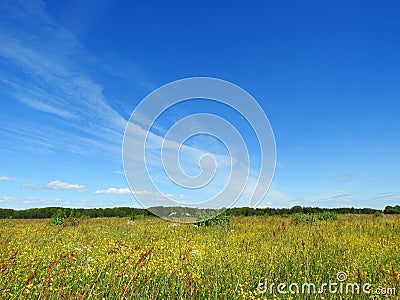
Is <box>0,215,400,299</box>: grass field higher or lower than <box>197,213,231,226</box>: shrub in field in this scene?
lower

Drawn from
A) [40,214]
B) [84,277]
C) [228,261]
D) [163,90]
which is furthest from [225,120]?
[40,214]

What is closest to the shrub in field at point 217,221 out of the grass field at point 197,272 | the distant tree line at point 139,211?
the grass field at point 197,272

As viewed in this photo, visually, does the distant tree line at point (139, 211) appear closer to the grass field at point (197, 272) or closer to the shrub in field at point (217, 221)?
the shrub in field at point (217, 221)

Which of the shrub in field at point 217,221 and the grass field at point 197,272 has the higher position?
the shrub in field at point 217,221

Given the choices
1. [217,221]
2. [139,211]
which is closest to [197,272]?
[217,221]

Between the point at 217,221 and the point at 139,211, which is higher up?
the point at 139,211

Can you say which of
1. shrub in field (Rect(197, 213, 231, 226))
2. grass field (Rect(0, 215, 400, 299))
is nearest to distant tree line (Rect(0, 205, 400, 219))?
shrub in field (Rect(197, 213, 231, 226))

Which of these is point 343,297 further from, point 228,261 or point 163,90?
point 163,90

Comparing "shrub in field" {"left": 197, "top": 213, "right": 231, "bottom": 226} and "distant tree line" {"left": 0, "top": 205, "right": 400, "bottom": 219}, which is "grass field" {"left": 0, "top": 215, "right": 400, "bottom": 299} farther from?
"distant tree line" {"left": 0, "top": 205, "right": 400, "bottom": 219}

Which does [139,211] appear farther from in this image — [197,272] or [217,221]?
[197,272]

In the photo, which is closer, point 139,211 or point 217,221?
point 217,221

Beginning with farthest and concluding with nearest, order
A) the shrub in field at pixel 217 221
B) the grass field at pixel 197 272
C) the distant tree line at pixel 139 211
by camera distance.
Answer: the distant tree line at pixel 139 211
the shrub in field at pixel 217 221
the grass field at pixel 197 272

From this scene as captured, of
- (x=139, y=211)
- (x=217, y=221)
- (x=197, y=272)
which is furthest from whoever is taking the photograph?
(x=139, y=211)

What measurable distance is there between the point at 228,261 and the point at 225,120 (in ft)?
19.0
